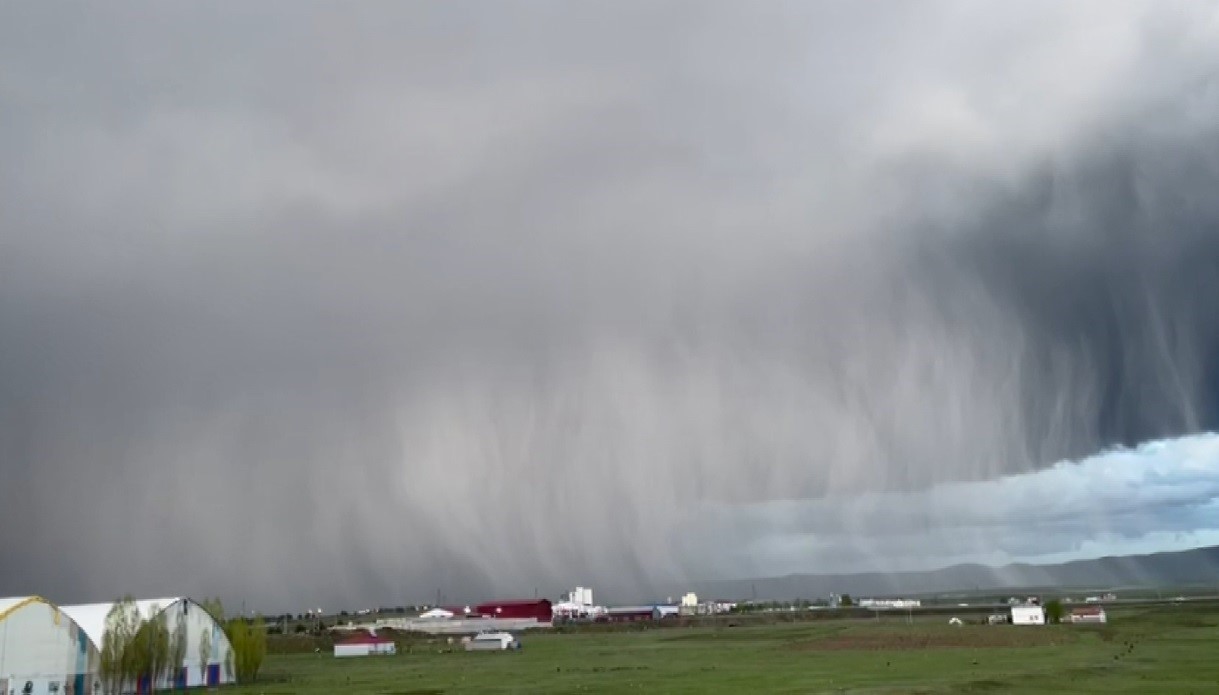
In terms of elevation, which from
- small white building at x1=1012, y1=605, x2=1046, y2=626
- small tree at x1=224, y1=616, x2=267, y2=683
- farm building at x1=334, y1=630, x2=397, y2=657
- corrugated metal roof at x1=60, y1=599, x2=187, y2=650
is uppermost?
corrugated metal roof at x1=60, y1=599, x2=187, y2=650

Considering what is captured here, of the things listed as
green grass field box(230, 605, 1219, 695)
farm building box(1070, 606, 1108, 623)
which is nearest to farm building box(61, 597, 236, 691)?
green grass field box(230, 605, 1219, 695)

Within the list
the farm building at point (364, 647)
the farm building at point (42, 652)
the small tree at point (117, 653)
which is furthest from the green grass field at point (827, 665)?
the farm building at point (42, 652)

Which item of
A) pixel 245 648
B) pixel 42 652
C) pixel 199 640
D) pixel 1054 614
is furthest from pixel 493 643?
pixel 1054 614

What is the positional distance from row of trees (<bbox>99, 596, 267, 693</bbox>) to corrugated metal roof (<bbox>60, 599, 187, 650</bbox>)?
1111mm

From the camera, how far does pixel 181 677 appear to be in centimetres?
8756

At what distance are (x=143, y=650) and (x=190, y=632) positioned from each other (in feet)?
27.7

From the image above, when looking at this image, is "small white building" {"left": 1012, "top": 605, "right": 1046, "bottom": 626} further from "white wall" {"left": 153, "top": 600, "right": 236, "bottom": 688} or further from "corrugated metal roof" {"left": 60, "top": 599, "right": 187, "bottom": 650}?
"corrugated metal roof" {"left": 60, "top": 599, "right": 187, "bottom": 650}

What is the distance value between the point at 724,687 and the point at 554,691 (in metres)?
11.5

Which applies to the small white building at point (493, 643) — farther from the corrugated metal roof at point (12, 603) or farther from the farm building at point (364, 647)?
the corrugated metal roof at point (12, 603)

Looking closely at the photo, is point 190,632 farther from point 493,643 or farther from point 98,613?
point 493,643

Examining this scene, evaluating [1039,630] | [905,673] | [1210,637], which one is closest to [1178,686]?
[905,673]

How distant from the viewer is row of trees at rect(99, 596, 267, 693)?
263 feet

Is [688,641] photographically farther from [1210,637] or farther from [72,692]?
[72,692]

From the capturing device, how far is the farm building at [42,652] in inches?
2876
